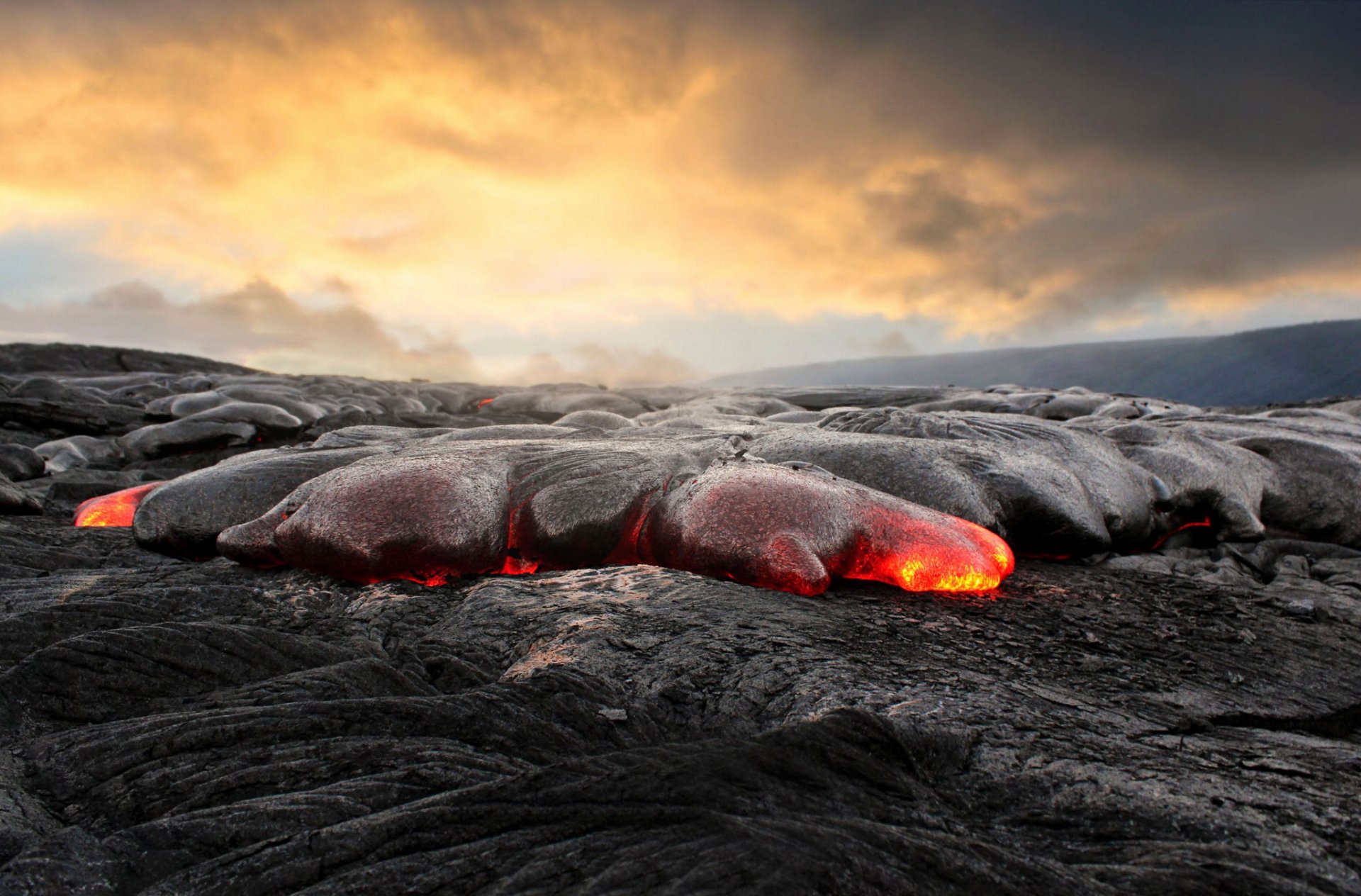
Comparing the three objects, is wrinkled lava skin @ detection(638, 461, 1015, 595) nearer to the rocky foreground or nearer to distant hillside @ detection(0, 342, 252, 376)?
the rocky foreground

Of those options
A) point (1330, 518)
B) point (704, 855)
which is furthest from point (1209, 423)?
point (704, 855)

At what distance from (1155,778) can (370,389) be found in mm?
26787

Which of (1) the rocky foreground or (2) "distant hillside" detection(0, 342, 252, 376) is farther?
(2) "distant hillside" detection(0, 342, 252, 376)

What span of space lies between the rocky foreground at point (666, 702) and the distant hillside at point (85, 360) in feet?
130

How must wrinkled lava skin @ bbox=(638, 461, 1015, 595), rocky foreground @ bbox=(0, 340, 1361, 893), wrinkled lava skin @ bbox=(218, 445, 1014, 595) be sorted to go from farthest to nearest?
1. wrinkled lava skin @ bbox=(218, 445, 1014, 595)
2. wrinkled lava skin @ bbox=(638, 461, 1015, 595)
3. rocky foreground @ bbox=(0, 340, 1361, 893)

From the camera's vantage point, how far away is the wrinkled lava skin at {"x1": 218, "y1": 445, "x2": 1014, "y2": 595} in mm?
3541

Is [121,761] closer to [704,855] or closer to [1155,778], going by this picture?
[704,855]

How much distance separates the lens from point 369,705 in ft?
6.50

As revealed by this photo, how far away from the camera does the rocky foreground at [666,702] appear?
4.46 ft

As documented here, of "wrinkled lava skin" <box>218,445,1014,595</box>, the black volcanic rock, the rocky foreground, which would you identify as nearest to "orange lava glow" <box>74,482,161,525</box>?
the rocky foreground

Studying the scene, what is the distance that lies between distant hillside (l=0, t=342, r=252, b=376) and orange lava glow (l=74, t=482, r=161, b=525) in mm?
36376

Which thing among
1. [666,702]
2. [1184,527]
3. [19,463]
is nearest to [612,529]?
[666,702]

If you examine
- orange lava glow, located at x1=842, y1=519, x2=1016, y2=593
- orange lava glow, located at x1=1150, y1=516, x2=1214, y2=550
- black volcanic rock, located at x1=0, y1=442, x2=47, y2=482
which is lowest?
orange lava glow, located at x1=1150, y1=516, x2=1214, y2=550

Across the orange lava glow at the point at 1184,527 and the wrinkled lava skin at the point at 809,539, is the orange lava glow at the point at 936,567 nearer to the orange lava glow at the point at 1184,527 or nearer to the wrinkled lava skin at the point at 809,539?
the wrinkled lava skin at the point at 809,539
